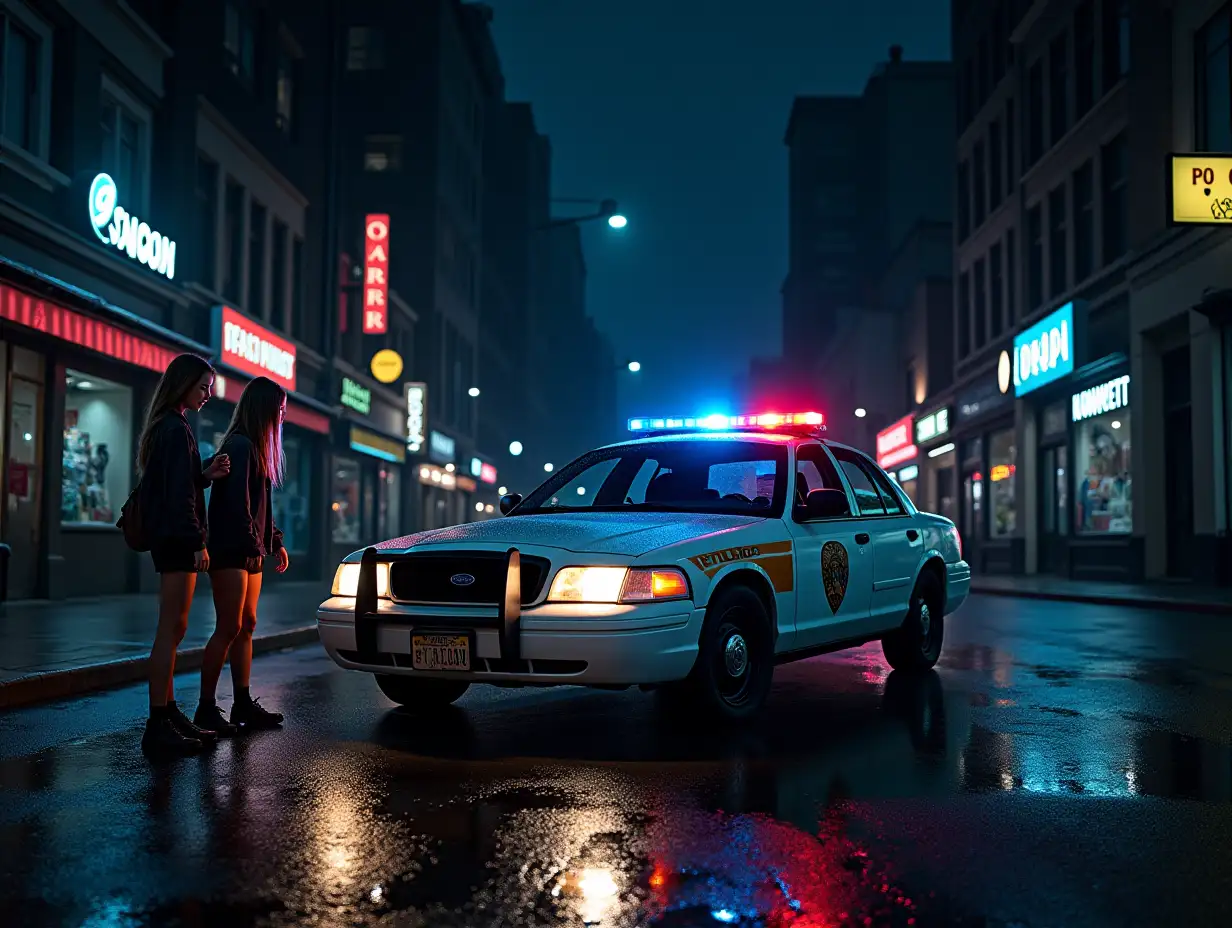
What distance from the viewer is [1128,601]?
19.0 meters

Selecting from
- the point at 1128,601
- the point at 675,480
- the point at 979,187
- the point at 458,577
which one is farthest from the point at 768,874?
the point at 979,187

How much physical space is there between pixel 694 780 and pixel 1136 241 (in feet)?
75.4

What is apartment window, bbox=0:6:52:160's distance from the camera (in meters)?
16.4

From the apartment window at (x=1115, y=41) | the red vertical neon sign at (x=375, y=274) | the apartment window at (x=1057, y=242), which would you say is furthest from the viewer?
the red vertical neon sign at (x=375, y=274)

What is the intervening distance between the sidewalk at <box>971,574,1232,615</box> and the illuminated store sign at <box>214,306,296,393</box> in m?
13.3

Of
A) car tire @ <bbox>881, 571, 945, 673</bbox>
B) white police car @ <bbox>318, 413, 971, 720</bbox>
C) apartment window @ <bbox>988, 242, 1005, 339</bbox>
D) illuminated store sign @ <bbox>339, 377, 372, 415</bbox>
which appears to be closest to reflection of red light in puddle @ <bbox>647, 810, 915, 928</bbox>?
white police car @ <bbox>318, 413, 971, 720</bbox>

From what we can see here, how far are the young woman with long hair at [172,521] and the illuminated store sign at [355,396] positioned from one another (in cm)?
2535

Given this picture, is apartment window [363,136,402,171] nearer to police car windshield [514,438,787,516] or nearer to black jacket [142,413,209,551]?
police car windshield [514,438,787,516]

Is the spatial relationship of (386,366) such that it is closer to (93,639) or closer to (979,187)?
(979,187)

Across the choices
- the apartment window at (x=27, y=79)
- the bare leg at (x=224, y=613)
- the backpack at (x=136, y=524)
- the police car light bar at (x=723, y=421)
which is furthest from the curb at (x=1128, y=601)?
the apartment window at (x=27, y=79)

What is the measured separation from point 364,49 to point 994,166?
26058mm

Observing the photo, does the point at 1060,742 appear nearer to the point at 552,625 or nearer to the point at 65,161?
the point at 552,625

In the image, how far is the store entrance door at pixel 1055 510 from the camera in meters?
30.5

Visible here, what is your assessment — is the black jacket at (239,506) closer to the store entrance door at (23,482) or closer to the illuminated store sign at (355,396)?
the store entrance door at (23,482)
